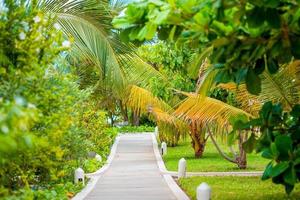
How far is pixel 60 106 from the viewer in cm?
595

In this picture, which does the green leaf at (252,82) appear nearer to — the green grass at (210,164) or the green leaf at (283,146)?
the green leaf at (283,146)

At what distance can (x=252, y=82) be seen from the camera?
14.6 ft

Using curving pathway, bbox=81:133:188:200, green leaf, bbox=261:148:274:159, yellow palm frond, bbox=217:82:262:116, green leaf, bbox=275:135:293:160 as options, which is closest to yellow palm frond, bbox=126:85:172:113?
curving pathway, bbox=81:133:188:200

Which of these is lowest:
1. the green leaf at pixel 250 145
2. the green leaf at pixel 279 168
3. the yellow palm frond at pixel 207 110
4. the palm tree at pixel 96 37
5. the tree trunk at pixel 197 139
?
the tree trunk at pixel 197 139

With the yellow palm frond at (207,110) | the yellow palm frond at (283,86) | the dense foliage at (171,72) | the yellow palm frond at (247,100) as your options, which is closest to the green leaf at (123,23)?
the yellow palm frond at (283,86)

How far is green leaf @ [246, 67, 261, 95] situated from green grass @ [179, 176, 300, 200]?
5.65 m

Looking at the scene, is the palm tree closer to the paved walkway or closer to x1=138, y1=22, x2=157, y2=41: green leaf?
the paved walkway

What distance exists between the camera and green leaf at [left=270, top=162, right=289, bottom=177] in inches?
189

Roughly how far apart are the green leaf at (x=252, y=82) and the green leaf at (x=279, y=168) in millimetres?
800

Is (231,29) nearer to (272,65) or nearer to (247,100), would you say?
(272,65)

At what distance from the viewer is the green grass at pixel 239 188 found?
10.3 metres

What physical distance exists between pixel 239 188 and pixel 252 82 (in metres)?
7.55

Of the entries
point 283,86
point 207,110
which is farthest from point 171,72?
point 283,86

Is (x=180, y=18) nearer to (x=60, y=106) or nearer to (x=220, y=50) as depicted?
(x=220, y=50)
